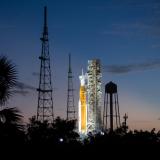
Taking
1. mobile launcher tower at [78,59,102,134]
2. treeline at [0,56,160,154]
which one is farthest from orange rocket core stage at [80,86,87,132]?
treeline at [0,56,160,154]

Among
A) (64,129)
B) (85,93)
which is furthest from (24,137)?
(85,93)

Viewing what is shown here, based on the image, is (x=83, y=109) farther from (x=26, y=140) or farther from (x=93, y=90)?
(x=26, y=140)

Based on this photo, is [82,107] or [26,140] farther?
[82,107]

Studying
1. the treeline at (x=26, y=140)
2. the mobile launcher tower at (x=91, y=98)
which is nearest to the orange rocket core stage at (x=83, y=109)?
the mobile launcher tower at (x=91, y=98)

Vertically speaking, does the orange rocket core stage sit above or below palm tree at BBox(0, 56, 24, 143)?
above

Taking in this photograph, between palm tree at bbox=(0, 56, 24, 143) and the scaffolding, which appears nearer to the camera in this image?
palm tree at bbox=(0, 56, 24, 143)

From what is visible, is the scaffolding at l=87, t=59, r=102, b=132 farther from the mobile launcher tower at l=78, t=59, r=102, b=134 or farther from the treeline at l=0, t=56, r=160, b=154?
the treeline at l=0, t=56, r=160, b=154

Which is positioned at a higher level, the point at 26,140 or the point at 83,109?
the point at 83,109

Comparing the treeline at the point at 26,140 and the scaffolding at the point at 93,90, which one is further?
the scaffolding at the point at 93,90

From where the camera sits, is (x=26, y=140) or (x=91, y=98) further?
(x=91, y=98)

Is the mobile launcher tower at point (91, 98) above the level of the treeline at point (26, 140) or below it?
above

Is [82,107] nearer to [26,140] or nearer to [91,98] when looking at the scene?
[91,98]

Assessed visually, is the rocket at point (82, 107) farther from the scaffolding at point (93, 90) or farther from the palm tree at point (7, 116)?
the palm tree at point (7, 116)

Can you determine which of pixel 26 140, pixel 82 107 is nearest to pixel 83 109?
pixel 82 107
